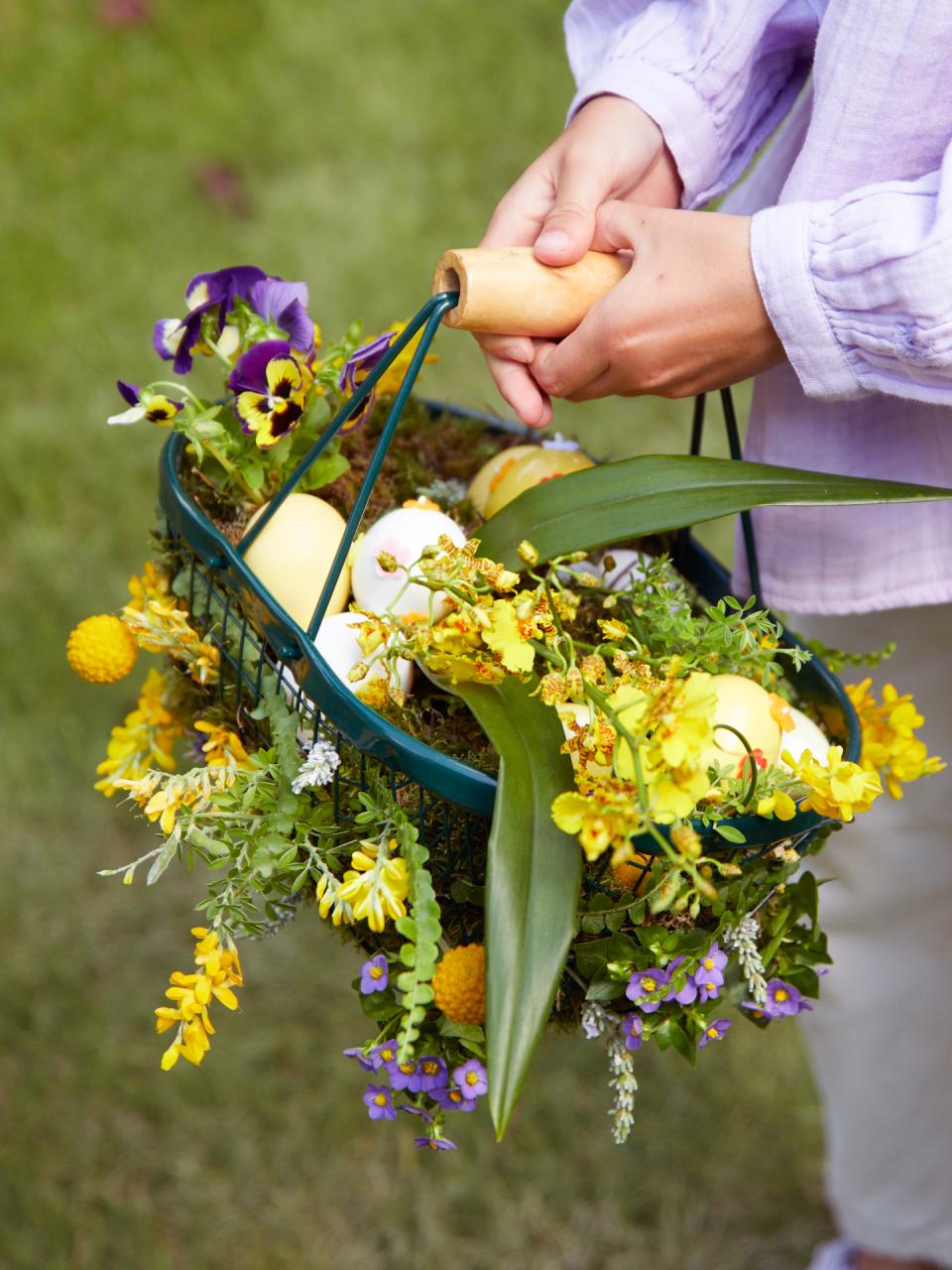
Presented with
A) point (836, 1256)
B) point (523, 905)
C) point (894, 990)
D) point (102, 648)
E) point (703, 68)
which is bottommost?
point (836, 1256)

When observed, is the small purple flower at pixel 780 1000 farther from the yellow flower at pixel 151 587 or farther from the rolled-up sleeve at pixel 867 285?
the yellow flower at pixel 151 587

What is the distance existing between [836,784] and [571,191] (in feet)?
1.54

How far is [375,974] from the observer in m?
0.79

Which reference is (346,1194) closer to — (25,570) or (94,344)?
(25,570)

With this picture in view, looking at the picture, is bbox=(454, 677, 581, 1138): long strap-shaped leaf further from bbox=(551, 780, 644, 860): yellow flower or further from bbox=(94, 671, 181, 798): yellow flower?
bbox=(94, 671, 181, 798): yellow flower

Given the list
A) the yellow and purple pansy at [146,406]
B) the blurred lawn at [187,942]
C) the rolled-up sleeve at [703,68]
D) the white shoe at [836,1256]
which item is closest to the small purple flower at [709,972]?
the yellow and purple pansy at [146,406]

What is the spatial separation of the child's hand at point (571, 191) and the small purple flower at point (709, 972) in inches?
15.6

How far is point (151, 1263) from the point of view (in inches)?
63.9

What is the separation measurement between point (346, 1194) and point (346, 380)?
1221mm

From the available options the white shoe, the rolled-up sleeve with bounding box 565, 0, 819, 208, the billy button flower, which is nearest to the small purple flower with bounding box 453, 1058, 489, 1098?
the billy button flower

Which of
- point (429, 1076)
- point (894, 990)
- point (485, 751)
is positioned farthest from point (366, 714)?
point (894, 990)

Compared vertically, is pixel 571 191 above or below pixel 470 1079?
above

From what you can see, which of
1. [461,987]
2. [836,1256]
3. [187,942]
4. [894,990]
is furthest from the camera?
[187,942]

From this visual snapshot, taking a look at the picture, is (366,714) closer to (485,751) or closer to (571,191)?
(485,751)
